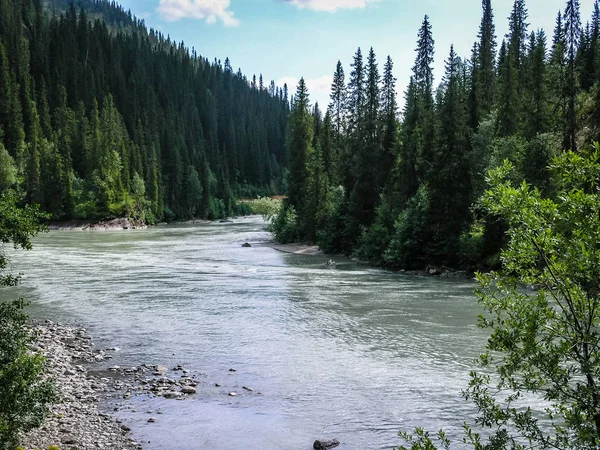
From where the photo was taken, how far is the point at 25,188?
9800 cm

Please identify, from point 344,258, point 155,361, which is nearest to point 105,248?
point 344,258

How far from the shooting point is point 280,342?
21.5 metres

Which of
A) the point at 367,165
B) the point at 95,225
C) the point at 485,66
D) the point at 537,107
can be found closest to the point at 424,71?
the point at 485,66

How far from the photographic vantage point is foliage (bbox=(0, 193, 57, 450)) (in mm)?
9469

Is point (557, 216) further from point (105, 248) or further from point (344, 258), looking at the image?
point (105, 248)

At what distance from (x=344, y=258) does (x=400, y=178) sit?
33.2 feet

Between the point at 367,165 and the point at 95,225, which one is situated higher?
the point at 367,165

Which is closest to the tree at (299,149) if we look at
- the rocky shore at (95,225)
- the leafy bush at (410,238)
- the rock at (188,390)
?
the leafy bush at (410,238)

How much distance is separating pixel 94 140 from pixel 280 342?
103380 mm

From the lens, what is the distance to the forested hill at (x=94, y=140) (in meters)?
98.9

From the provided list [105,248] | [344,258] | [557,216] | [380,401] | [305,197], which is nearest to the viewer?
[557,216]

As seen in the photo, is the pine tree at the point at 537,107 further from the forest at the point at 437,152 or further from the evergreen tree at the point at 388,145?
the evergreen tree at the point at 388,145

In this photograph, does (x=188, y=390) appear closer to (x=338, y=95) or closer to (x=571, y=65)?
(x=571, y=65)

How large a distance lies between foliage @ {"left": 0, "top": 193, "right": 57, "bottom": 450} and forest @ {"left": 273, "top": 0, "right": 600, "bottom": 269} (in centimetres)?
2203
